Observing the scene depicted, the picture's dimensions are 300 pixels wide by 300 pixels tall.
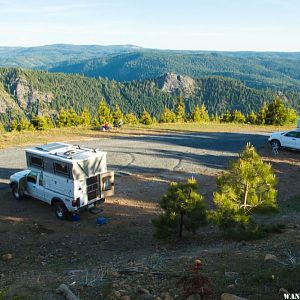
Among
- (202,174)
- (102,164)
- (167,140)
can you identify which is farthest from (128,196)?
(167,140)

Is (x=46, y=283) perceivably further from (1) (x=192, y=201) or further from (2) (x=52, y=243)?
(1) (x=192, y=201)

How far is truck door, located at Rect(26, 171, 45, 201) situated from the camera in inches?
652

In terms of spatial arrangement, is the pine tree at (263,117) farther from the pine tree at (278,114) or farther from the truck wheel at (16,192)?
the truck wheel at (16,192)

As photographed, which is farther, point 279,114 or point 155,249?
point 279,114

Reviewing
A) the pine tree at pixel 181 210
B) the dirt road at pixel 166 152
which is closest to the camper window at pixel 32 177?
the dirt road at pixel 166 152

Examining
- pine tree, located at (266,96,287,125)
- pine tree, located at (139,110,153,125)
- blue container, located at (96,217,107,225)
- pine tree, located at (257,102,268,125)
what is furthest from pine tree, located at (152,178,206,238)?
pine tree, located at (257,102,268,125)

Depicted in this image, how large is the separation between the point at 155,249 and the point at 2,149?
63.2ft

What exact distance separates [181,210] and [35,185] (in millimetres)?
7759

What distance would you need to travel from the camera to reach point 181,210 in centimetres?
1248

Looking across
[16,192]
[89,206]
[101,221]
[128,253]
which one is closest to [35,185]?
[16,192]

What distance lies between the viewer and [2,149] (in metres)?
27.7

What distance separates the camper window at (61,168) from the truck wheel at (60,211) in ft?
4.65

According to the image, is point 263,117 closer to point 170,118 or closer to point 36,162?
point 170,118

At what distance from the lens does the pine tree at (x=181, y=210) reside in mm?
12438
